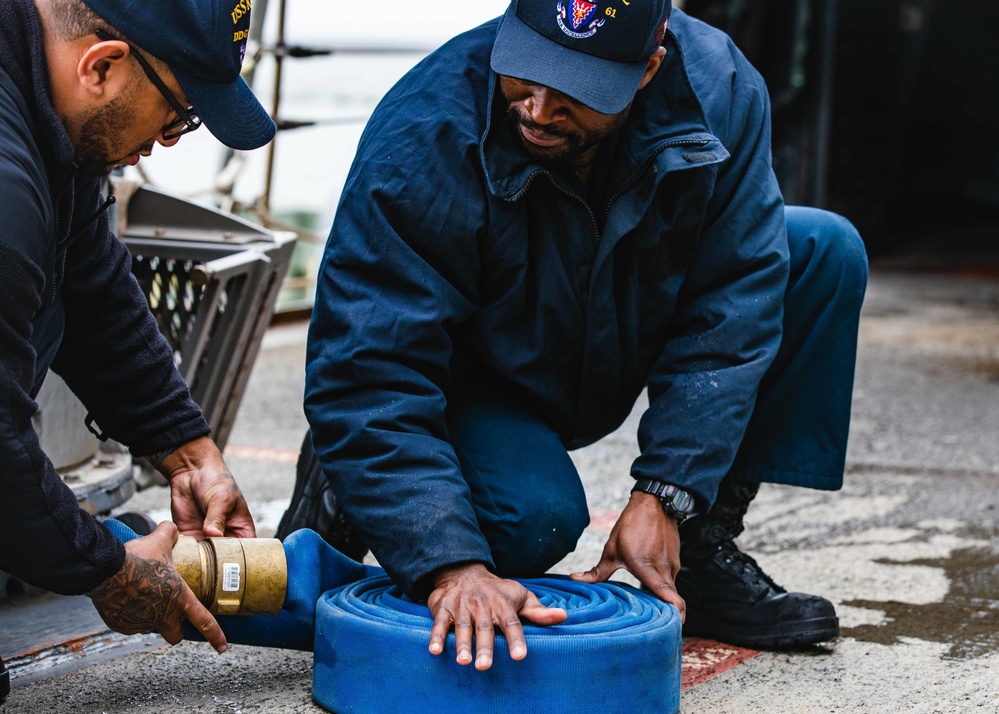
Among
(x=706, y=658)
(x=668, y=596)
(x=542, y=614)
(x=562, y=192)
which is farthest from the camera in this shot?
(x=706, y=658)

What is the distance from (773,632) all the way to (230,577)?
40.1 inches

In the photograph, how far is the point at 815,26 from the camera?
966 centimetres

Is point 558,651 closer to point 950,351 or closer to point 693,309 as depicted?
point 693,309

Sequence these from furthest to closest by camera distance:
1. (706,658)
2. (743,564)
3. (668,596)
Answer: (743,564)
(706,658)
(668,596)

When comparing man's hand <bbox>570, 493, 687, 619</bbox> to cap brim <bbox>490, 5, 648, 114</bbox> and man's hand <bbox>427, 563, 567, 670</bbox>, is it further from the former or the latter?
cap brim <bbox>490, 5, 648, 114</bbox>

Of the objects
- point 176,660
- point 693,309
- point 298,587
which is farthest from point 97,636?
point 693,309

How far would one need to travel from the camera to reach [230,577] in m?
1.90

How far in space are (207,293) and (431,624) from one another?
3.86 feet

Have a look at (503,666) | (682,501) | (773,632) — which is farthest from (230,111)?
(773,632)

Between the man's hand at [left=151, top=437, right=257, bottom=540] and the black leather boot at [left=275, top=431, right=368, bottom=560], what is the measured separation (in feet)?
0.93

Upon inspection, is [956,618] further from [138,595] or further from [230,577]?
[138,595]

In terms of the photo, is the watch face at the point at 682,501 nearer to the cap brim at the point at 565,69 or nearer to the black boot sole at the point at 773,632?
the black boot sole at the point at 773,632

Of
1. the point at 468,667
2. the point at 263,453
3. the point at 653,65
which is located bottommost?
the point at 263,453

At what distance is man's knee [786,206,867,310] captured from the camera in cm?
241
